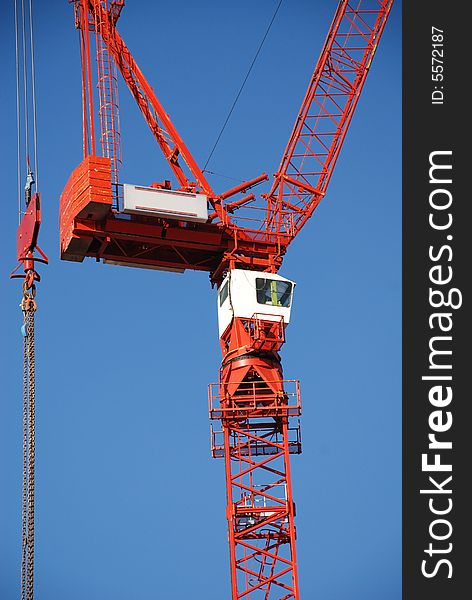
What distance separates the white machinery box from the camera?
293 ft

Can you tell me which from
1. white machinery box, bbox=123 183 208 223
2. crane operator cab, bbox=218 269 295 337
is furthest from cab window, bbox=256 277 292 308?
white machinery box, bbox=123 183 208 223

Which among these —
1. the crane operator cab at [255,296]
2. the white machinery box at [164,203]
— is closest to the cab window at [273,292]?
the crane operator cab at [255,296]

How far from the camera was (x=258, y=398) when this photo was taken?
9094 cm

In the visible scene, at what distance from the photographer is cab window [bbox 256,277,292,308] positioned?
93.0 meters

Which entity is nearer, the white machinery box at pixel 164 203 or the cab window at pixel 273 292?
the white machinery box at pixel 164 203

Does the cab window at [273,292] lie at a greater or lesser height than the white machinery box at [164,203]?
lesser

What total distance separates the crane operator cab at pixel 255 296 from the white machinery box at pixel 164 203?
4220 mm

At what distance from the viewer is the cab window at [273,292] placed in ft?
305

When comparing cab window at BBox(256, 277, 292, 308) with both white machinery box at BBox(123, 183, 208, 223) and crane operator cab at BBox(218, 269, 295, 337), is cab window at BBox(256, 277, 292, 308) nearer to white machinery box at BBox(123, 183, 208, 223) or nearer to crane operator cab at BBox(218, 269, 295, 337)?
crane operator cab at BBox(218, 269, 295, 337)

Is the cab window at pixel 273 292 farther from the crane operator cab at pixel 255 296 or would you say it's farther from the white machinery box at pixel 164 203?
the white machinery box at pixel 164 203

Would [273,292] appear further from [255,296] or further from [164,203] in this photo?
[164,203]

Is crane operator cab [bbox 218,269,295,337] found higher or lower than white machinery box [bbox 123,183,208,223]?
lower

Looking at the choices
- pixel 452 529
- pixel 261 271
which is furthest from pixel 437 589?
pixel 261 271

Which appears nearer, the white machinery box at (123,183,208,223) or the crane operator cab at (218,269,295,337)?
the white machinery box at (123,183,208,223)
